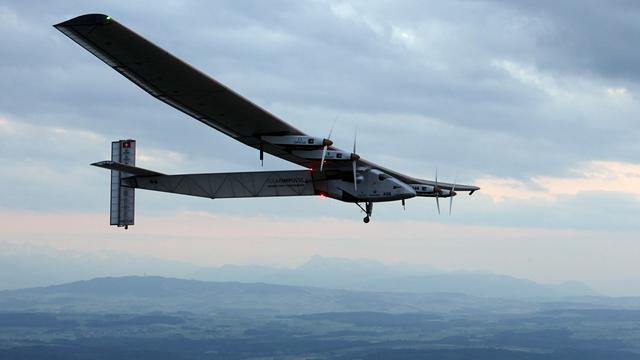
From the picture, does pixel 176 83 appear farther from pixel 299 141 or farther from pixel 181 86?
pixel 299 141

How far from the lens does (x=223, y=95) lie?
160 ft

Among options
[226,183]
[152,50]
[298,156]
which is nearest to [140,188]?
[226,183]

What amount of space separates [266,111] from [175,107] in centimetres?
705

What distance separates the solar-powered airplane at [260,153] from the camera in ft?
149

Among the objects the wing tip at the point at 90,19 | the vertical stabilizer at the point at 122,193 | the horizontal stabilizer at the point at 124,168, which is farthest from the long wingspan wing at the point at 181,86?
the vertical stabilizer at the point at 122,193

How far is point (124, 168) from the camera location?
5756cm

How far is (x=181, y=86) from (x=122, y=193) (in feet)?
69.2

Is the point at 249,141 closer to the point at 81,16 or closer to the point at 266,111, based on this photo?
the point at 266,111

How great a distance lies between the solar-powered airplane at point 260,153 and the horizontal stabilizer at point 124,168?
0.08 m

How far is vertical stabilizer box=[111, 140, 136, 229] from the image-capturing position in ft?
214

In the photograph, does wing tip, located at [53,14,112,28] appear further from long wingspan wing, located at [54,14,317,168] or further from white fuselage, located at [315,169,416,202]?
white fuselage, located at [315,169,416,202]

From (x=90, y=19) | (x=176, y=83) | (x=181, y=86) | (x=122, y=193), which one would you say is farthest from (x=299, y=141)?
(x=122, y=193)

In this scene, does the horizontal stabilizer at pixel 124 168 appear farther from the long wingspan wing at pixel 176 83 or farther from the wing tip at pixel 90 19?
the wing tip at pixel 90 19

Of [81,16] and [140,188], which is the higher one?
[81,16]
